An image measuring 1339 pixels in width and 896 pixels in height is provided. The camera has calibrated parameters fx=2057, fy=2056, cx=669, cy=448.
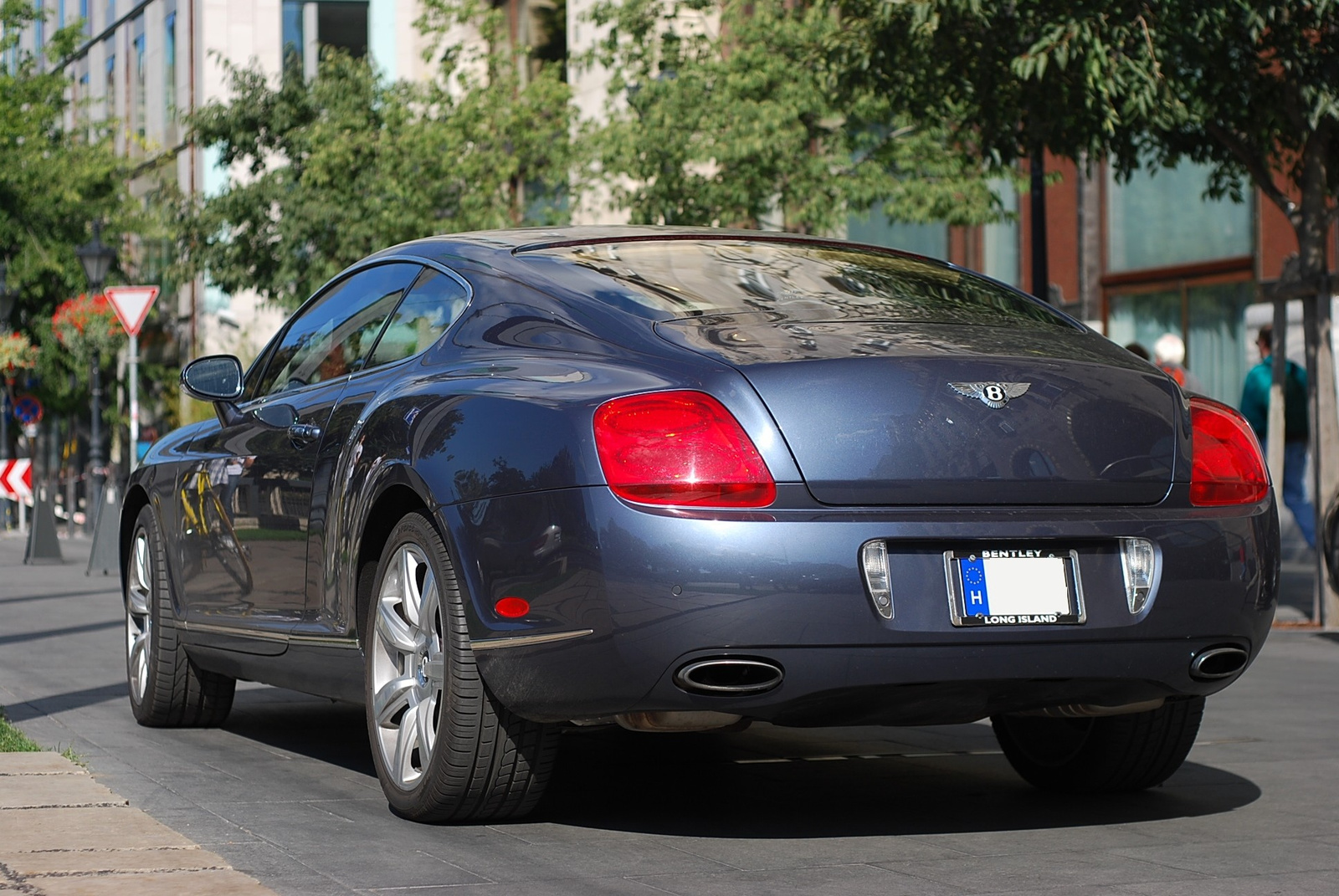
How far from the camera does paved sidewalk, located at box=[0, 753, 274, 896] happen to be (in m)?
4.05

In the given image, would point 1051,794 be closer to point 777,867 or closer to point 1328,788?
point 1328,788

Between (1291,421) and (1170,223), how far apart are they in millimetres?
6523

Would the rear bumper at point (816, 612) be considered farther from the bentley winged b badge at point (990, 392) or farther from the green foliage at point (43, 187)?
the green foliage at point (43, 187)

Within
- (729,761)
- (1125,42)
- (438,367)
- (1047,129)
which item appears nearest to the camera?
(438,367)

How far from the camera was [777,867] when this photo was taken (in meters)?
4.47

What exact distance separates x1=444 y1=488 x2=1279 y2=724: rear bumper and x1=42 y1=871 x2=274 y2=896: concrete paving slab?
0.80 meters

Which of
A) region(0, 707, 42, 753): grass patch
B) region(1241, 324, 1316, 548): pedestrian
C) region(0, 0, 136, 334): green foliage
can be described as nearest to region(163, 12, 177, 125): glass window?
region(0, 0, 136, 334): green foliage

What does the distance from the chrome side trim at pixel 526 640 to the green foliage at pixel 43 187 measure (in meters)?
36.1

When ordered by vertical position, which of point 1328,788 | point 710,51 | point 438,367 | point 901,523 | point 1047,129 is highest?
point 710,51

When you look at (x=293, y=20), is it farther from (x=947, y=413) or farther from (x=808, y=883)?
(x=808, y=883)

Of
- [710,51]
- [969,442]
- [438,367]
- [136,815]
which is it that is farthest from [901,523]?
[710,51]

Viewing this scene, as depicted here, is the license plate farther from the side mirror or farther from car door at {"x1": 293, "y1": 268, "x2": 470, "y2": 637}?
the side mirror

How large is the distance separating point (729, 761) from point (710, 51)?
1491 centimetres

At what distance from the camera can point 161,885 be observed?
13.3 feet
